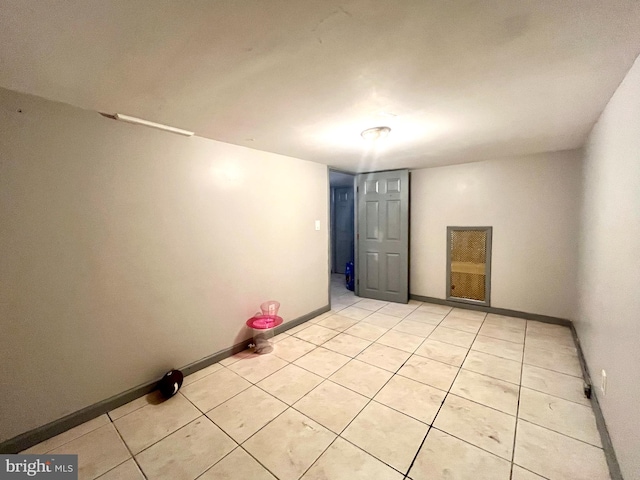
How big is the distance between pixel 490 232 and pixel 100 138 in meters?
4.29

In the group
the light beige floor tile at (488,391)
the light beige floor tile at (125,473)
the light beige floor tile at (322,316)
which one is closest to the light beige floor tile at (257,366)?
the light beige floor tile at (125,473)

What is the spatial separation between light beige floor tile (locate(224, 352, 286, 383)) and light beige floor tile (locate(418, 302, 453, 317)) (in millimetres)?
2378

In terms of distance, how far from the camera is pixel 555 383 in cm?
208

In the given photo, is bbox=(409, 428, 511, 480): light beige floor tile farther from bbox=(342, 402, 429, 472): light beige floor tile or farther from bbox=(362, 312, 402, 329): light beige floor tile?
bbox=(362, 312, 402, 329): light beige floor tile

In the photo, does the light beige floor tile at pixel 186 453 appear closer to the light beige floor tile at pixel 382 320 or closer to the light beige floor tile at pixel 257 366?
the light beige floor tile at pixel 257 366

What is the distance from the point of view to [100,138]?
1.80 meters

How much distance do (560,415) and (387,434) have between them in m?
1.20

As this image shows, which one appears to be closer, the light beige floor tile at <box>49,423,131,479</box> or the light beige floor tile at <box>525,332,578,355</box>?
the light beige floor tile at <box>49,423,131,479</box>

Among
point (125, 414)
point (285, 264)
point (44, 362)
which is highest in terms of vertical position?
point (285, 264)

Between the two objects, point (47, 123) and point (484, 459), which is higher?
point (47, 123)

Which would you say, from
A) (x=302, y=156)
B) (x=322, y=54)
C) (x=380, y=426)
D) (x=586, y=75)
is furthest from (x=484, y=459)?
(x=302, y=156)

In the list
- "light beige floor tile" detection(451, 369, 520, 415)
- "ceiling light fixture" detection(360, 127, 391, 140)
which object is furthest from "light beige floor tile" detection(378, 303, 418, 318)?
"ceiling light fixture" detection(360, 127, 391, 140)

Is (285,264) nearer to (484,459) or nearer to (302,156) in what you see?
(302,156)

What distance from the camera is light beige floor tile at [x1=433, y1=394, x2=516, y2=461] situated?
1.53 m
